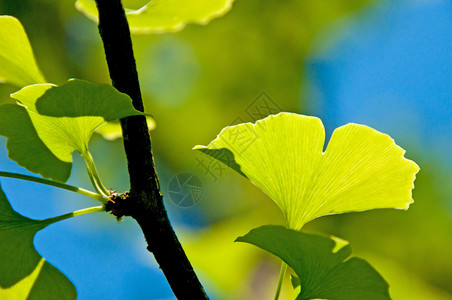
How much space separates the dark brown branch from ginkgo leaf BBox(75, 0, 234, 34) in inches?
3.8

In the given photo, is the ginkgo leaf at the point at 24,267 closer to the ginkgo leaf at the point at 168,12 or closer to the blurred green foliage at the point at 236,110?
the ginkgo leaf at the point at 168,12

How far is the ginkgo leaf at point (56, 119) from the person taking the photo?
32 centimetres

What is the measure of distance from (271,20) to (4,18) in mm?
2660

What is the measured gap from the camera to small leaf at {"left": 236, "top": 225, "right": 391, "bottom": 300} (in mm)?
265

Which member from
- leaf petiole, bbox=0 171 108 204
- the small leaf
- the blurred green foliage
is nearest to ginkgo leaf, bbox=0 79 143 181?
leaf petiole, bbox=0 171 108 204

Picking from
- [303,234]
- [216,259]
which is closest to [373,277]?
[303,234]

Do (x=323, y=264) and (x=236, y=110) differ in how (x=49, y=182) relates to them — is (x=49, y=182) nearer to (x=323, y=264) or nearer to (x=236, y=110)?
(x=323, y=264)

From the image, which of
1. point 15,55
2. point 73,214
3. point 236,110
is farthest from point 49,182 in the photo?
point 236,110

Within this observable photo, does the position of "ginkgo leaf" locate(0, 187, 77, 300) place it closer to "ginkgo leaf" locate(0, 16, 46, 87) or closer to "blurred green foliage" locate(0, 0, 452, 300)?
"ginkgo leaf" locate(0, 16, 46, 87)

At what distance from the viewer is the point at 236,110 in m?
2.65

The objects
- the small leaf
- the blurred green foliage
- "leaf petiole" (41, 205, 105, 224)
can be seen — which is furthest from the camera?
the blurred green foliage

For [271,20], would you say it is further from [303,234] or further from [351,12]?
[303,234]

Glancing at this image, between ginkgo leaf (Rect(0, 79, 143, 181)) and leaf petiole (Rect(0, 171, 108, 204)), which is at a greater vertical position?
ginkgo leaf (Rect(0, 79, 143, 181))

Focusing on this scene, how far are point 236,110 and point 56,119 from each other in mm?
2316
